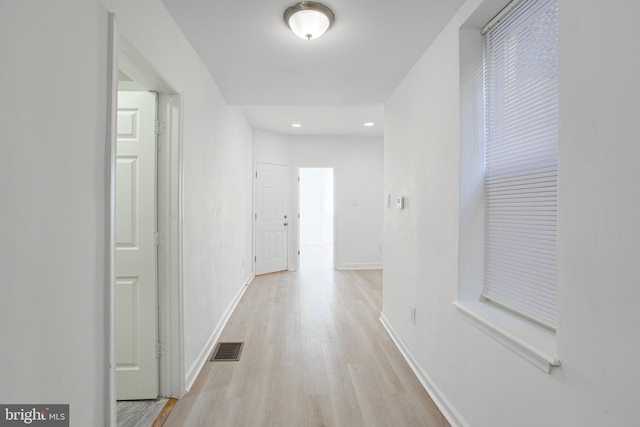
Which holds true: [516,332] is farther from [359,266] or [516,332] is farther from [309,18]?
[359,266]

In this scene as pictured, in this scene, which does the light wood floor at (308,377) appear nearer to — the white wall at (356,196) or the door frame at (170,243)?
the door frame at (170,243)

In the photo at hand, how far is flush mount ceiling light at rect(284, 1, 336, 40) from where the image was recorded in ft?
5.60

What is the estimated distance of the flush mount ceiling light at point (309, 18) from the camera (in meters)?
1.71

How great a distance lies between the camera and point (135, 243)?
1949 mm

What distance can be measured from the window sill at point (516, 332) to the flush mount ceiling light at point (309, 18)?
1.78 metres

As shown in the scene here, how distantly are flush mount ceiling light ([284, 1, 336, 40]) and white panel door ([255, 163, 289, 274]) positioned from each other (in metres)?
3.70

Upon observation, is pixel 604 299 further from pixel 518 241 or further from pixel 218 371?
pixel 218 371

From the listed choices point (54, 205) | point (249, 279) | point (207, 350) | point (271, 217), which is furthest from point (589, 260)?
point (271, 217)

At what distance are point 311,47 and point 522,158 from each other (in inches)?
61.3

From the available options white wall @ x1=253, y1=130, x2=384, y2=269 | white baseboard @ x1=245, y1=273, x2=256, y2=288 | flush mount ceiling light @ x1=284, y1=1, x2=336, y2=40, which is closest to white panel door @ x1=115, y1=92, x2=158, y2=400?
flush mount ceiling light @ x1=284, y1=1, x2=336, y2=40

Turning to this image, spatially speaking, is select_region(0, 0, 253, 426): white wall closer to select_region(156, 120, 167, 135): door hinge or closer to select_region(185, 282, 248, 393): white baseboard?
select_region(156, 120, 167, 135): door hinge

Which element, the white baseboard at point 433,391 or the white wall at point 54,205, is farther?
the white baseboard at point 433,391

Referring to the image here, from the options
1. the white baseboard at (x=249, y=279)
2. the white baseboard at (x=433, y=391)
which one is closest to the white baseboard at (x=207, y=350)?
the white baseboard at (x=249, y=279)

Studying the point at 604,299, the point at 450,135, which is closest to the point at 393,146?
the point at 450,135
